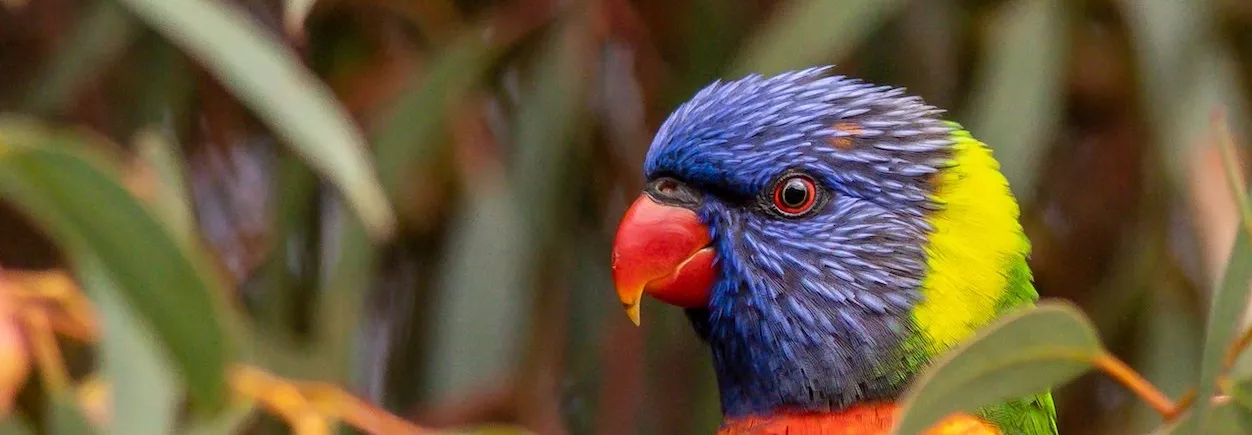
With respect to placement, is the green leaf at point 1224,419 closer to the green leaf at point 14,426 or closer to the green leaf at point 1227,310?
the green leaf at point 1227,310

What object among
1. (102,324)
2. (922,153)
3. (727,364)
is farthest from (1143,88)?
(102,324)

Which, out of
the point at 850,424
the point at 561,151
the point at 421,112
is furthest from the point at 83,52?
the point at 850,424

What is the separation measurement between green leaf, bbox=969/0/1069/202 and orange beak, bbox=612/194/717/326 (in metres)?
0.38

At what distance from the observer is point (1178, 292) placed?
1399mm

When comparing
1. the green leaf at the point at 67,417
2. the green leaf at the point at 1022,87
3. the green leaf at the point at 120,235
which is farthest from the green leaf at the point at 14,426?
the green leaf at the point at 1022,87

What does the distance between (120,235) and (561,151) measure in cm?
73

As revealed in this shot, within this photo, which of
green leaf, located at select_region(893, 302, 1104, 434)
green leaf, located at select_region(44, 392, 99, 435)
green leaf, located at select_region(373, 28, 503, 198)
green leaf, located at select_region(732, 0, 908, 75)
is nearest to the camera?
green leaf, located at select_region(893, 302, 1104, 434)

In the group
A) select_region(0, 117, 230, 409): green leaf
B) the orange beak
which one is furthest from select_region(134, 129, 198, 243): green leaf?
the orange beak

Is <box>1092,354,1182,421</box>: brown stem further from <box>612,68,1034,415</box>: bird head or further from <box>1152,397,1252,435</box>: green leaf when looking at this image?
<box>612,68,1034,415</box>: bird head

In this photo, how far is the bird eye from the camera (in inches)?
34.9

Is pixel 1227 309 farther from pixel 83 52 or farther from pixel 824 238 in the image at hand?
pixel 83 52

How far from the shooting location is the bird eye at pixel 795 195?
89cm

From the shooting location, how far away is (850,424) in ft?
2.74

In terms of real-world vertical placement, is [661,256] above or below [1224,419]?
above
